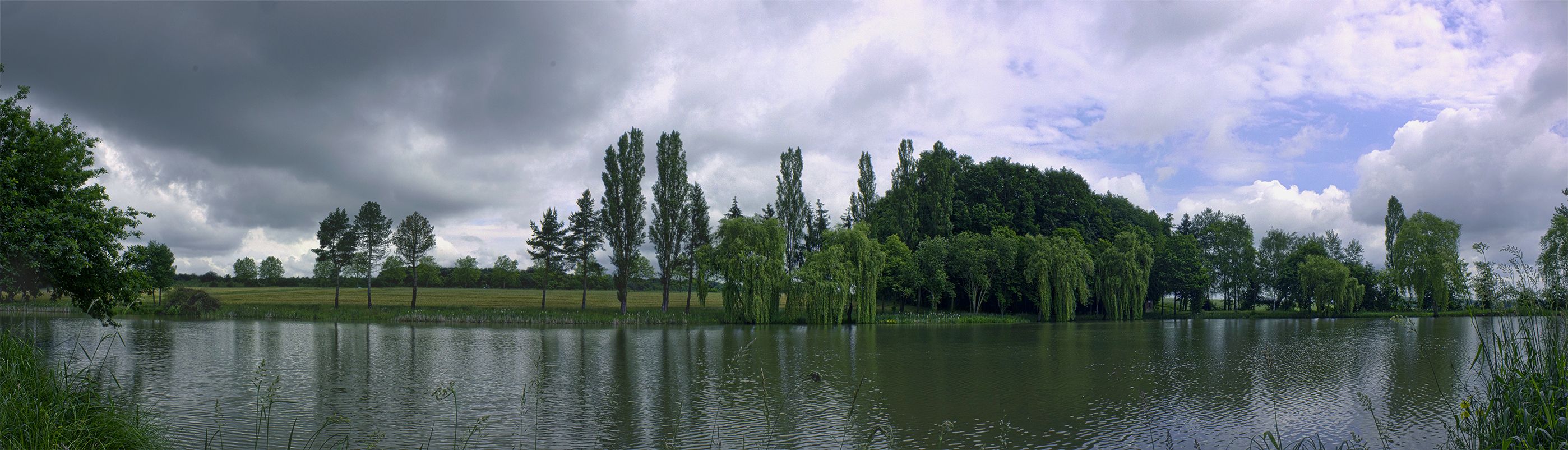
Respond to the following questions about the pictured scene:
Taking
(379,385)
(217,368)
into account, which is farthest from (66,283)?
(379,385)

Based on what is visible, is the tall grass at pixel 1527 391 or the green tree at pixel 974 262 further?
the green tree at pixel 974 262

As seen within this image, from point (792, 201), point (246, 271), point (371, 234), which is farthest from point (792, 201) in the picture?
point (246, 271)

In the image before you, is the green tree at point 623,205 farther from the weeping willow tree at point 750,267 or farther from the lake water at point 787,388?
the lake water at point 787,388

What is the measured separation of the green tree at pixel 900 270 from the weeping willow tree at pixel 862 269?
373 centimetres

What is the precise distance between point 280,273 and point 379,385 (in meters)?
93.5

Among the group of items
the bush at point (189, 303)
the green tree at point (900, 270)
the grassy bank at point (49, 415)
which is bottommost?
the bush at point (189, 303)

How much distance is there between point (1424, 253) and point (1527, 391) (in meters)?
65.6

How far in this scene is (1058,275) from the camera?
5044 centimetres

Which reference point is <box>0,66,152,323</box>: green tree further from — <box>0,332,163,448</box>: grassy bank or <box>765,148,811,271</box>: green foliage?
<box>765,148,811,271</box>: green foliage

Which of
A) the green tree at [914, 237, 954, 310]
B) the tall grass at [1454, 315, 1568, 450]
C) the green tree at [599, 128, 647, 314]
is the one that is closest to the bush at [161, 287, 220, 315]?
the green tree at [599, 128, 647, 314]

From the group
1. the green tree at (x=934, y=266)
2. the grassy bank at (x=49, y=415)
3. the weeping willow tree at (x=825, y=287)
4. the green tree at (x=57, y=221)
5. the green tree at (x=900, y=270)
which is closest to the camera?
the grassy bank at (x=49, y=415)

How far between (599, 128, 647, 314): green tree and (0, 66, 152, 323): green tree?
30508 mm

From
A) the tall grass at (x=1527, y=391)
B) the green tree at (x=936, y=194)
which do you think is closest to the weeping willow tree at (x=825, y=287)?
the green tree at (x=936, y=194)

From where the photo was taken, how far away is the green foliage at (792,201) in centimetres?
5844
